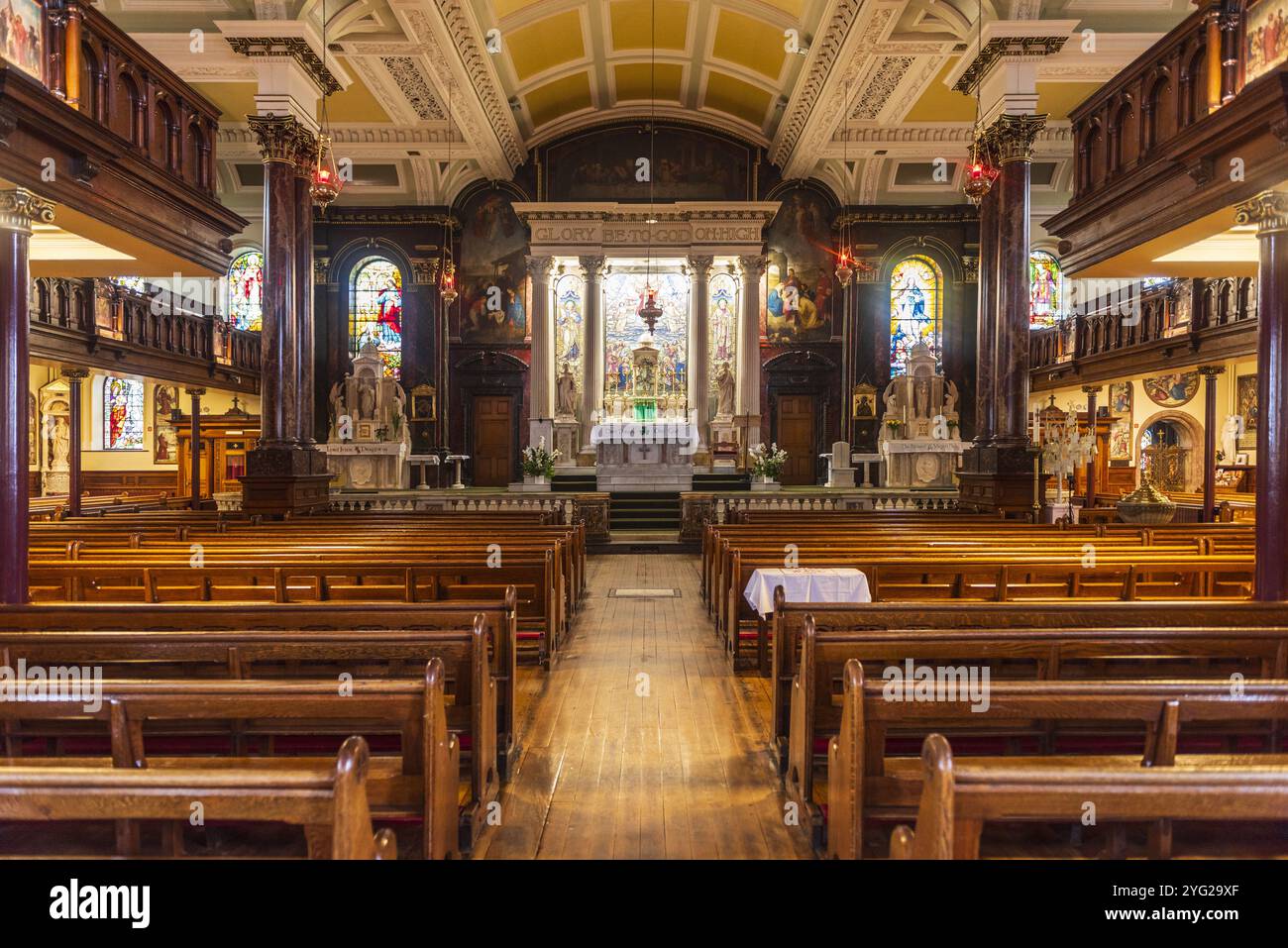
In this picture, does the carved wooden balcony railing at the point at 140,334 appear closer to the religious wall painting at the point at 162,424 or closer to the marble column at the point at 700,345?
the religious wall painting at the point at 162,424

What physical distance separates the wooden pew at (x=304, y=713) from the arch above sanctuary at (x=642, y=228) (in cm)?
1895

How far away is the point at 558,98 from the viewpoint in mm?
19156

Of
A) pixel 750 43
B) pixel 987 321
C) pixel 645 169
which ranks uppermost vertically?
pixel 750 43

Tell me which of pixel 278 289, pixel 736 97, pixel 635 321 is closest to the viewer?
pixel 278 289

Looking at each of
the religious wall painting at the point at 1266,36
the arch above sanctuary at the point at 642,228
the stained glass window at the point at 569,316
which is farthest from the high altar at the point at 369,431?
the religious wall painting at the point at 1266,36

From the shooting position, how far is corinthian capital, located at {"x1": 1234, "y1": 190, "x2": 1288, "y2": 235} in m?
5.50

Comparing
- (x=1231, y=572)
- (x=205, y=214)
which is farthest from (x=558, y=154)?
(x=1231, y=572)

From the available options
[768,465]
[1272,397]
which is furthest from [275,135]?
[1272,397]

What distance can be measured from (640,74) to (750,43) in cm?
342

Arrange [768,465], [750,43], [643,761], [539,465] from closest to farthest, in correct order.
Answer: [643,761], [750,43], [768,465], [539,465]

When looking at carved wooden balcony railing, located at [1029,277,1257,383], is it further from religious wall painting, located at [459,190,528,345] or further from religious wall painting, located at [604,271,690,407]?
religious wall painting, located at [459,190,528,345]

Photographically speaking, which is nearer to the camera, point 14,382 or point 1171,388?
point 14,382

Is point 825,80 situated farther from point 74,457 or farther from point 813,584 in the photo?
point 74,457

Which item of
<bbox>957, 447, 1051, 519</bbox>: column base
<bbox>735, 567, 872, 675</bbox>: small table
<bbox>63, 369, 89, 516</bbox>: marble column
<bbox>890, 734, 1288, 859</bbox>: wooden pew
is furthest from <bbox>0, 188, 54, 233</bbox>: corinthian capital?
<bbox>957, 447, 1051, 519</bbox>: column base
